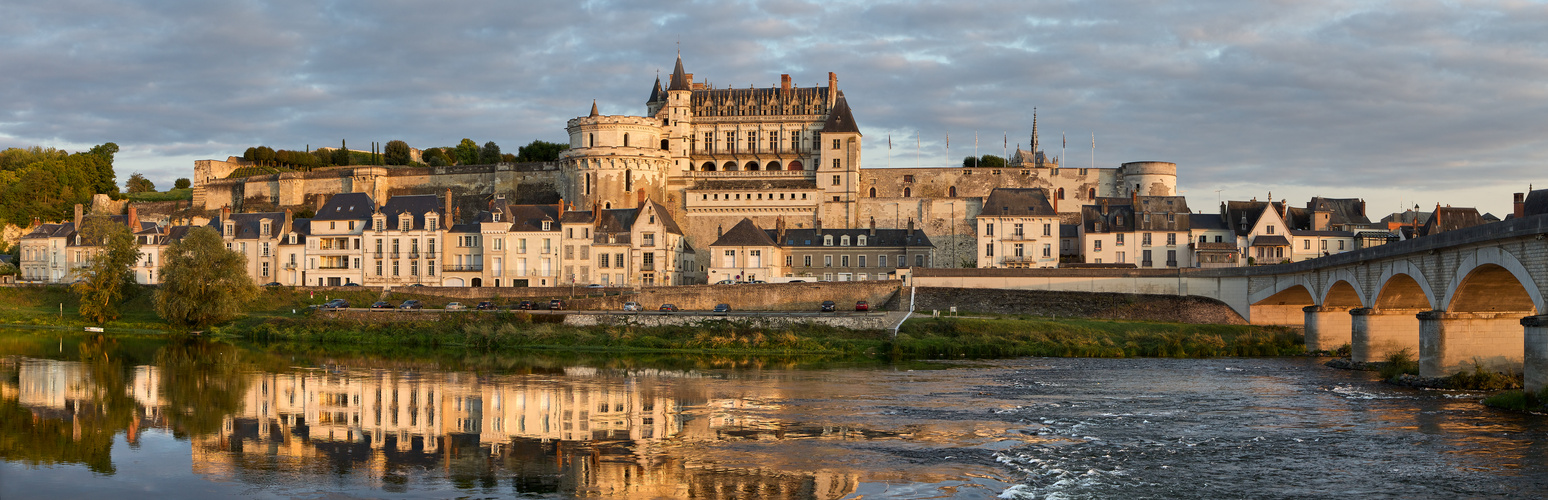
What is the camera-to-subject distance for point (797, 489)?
49.3 ft

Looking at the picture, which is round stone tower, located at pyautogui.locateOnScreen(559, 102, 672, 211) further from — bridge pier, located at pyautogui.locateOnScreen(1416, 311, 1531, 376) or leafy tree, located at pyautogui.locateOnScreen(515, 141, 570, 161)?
bridge pier, located at pyautogui.locateOnScreen(1416, 311, 1531, 376)

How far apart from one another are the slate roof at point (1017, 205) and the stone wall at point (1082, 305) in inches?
288

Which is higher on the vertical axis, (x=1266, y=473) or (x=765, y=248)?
(x=765, y=248)

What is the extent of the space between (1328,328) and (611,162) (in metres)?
35.9

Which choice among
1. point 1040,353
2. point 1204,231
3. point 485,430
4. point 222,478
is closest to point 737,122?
point 1204,231

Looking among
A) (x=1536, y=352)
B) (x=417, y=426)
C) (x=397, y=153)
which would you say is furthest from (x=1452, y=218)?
(x=397, y=153)

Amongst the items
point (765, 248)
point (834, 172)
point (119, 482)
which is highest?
point (834, 172)

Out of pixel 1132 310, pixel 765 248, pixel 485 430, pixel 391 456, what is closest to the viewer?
pixel 391 456

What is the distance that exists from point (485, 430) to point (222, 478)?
188 inches

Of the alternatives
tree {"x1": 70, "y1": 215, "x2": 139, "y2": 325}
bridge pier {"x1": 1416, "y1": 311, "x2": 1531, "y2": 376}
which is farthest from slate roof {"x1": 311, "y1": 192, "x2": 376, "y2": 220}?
bridge pier {"x1": 1416, "y1": 311, "x2": 1531, "y2": 376}

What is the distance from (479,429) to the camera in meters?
20.0

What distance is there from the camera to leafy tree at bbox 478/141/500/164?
8356cm

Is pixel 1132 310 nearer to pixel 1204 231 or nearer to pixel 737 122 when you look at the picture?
pixel 1204 231

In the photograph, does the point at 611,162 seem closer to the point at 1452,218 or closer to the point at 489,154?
the point at 489,154
